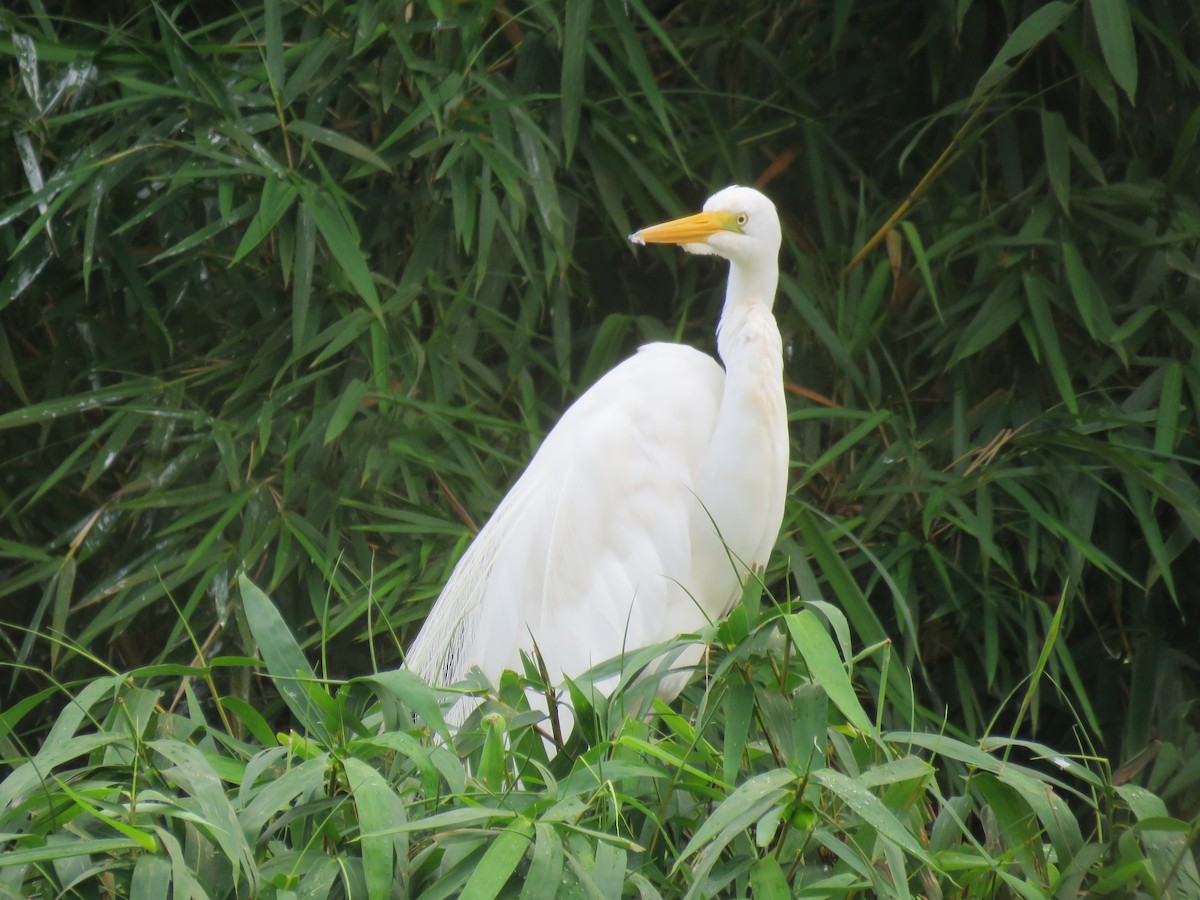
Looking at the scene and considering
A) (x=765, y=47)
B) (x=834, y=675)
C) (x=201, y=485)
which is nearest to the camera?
(x=834, y=675)

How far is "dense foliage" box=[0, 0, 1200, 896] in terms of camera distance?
202 cm

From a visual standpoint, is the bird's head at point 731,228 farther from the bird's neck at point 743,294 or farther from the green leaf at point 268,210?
the green leaf at point 268,210

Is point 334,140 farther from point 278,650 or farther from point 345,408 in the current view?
point 278,650

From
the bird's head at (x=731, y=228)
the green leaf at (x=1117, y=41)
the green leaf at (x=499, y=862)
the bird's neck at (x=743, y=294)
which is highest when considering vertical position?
the green leaf at (x=1117, y=41)

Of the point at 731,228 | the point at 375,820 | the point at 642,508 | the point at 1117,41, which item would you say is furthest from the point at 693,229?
the point at 375,820

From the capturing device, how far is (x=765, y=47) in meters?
2.42

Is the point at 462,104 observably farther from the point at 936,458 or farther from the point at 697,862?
the point at 697,862

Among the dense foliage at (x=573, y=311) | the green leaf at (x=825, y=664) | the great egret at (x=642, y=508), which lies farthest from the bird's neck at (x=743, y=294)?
the green leaf at (x=825, y=664)

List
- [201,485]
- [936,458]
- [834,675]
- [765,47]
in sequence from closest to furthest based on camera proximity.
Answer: [834,675], [201,485], [936,458], [765,47]

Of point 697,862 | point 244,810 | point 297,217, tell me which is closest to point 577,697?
point 697,862

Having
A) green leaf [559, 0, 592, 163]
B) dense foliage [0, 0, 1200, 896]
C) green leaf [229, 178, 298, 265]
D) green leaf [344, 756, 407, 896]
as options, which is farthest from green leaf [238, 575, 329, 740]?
green leaf [559, 0, 592, 163]

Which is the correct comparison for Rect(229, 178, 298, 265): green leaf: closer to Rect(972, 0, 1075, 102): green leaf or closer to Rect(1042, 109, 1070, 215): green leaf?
→ Rect(972, 0, 1075, 102): green leaf

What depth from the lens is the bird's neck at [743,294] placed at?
1.73 m

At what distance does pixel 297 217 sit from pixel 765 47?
0.94 m
